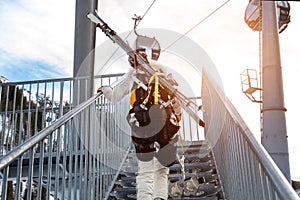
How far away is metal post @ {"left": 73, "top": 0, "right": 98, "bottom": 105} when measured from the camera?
20.1ft

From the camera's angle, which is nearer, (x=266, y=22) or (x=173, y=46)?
(x=266, y=22)

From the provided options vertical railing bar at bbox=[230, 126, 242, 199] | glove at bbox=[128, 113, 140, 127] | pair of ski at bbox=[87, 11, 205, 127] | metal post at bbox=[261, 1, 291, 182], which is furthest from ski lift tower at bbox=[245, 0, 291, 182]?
glove at bbox=[128, 113, 140, 127]

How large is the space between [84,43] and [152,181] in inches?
143

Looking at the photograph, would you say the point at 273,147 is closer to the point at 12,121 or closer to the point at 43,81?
the point at 43,81

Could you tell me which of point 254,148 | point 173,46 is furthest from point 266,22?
point 254,148

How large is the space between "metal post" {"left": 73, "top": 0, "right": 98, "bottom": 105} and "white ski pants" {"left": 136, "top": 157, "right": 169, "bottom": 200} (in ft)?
8.95

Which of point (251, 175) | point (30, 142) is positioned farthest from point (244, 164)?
point (30, 142)

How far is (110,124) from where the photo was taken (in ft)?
15.3

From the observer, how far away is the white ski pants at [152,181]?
11.3 ft

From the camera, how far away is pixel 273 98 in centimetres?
498

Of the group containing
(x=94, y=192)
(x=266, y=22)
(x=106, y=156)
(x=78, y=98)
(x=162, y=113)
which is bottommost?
(x=94, y=192)

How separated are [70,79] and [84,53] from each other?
0.63m

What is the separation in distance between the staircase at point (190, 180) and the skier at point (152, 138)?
0.74 meters

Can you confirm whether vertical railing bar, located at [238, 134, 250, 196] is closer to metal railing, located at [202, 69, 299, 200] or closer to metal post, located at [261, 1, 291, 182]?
metal railing, located at [202, 69, 299, 200]
